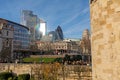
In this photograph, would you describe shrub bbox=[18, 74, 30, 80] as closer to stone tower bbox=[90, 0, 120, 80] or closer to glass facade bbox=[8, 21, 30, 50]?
stone tower bbox=[90, 0, 120, 80]

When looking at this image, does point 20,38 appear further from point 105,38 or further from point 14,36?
point 105,38

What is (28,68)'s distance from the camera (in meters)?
36.4

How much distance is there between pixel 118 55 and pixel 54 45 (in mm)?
130092

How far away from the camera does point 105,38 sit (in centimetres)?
662

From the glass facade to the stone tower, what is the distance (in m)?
91.6

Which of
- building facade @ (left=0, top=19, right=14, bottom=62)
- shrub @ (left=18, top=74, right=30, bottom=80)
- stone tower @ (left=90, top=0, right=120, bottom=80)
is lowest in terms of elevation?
shrub @ (left=18, top=74, right=30, bottom=80)

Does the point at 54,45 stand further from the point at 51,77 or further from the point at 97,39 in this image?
the point at 97,39

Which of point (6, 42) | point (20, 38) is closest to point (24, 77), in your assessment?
point (6, 42)

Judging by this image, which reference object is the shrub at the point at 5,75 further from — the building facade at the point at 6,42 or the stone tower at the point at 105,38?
the building facade at the point at 6,42

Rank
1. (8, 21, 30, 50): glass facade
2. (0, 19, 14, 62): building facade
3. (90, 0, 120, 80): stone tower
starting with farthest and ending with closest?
1. (8, 21, 30, 50): glass facade
2. (0, 19, 14, 62): building facade
3. (90, 0, 120, 80): stone tower

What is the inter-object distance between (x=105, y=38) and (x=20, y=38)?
101m

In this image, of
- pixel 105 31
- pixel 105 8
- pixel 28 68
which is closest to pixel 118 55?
pixel 105 31

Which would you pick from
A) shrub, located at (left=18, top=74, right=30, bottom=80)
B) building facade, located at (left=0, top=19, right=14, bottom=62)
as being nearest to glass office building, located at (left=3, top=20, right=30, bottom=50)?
building facade, located at (left=0, top=19, right=14, bottom=62)

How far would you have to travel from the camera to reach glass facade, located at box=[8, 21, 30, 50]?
100250 mm
